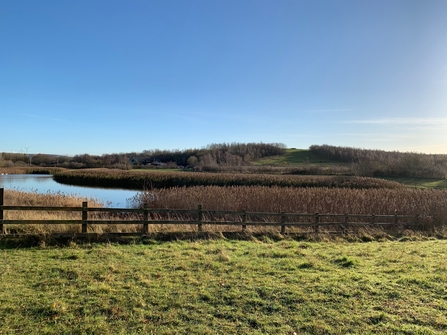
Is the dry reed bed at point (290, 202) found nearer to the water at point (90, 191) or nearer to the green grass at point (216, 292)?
the water at point (90, 191)

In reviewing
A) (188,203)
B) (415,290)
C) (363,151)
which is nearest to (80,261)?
(415,290)

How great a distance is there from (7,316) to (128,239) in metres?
5.46

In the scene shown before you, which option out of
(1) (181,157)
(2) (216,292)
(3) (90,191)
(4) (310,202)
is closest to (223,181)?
(3) (90,191)

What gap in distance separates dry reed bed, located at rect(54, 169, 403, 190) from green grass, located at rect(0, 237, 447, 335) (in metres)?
23.5

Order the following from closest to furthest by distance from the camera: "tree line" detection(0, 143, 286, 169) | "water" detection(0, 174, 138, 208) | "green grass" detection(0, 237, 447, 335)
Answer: "green grass" detection(0, 237, 447, 335)
"water" detection(0, 174, 138, 208)
"tree line" detection(0, 143, 286, 169)

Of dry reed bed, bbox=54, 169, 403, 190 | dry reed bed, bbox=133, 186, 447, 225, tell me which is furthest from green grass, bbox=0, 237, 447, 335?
dry reed bed, bbox=54, 169, 403, 190

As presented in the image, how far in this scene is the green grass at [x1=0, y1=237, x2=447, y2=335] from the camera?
14.6 feet

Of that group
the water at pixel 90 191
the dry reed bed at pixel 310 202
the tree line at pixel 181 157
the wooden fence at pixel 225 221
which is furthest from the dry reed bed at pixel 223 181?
the tree line at pixel 181 157

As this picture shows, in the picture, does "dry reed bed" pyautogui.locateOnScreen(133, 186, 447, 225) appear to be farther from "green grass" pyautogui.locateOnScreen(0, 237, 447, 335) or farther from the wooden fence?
"green grass" pyautogui.locateOnScreen(0, 237, 447, 335)

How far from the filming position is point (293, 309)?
5004 mm

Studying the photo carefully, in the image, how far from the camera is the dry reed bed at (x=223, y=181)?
116 feet

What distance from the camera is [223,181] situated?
3756cm

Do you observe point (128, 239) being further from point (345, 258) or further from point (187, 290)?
point (345, 258)

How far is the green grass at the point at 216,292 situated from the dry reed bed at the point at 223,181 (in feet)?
77.1
